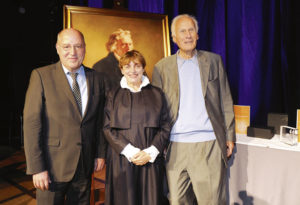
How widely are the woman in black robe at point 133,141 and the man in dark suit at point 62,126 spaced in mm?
163

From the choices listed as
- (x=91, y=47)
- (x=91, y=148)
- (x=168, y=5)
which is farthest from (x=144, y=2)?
(x=91, y=148)

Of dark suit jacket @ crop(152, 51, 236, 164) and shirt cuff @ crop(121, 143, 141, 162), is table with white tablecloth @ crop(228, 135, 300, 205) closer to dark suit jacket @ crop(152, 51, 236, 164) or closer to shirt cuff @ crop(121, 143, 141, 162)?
dark suit jacket @ crop(152, 51, 236, 164)

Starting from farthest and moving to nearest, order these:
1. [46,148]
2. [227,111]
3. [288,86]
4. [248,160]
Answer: [288,86]
[248,160]
[227,111]
[46,148]

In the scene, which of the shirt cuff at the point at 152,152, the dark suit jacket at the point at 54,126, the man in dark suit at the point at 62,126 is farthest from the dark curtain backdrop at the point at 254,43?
the shirt cuff at the point at 152,152

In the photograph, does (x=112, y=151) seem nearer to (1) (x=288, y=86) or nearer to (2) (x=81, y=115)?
(2) (x=81, y=115)

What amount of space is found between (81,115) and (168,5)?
2137 millimetres

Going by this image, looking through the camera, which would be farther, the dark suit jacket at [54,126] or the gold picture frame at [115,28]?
the gold picture frame at [115,28]

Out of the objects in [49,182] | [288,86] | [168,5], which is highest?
[168,5]

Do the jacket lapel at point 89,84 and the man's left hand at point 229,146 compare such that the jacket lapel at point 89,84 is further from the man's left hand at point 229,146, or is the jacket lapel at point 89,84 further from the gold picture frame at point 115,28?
the man's left hand at point 229,146

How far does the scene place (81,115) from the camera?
1588 mm

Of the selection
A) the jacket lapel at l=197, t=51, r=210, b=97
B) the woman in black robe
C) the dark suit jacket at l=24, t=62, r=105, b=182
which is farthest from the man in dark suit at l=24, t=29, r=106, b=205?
the jacket lapel at l=197, t=51, r=210, b=97

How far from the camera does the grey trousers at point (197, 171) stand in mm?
1792

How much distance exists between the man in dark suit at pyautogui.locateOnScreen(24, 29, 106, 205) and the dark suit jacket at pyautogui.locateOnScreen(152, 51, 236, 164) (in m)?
0.55

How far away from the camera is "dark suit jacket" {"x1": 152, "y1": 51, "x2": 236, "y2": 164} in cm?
178
